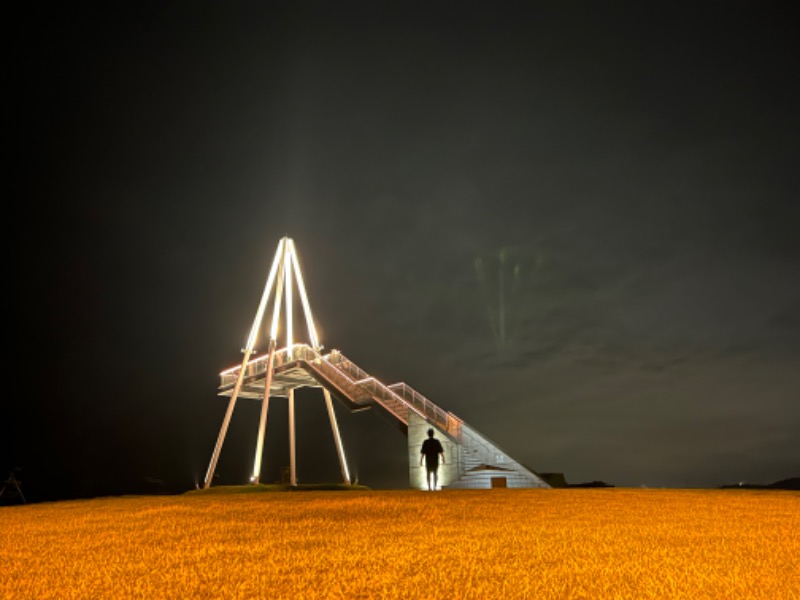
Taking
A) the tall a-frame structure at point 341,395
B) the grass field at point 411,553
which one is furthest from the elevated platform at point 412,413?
the grass field at point 411,553

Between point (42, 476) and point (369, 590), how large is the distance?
59.7 m

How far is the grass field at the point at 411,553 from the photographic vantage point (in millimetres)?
5797

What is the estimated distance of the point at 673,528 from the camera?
9.35m

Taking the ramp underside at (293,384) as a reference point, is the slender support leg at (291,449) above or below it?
below

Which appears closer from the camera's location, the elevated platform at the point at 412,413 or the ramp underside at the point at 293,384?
the elevated platform at the point at 412,413

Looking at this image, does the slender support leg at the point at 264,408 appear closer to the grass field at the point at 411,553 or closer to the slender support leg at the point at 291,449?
the slender support leg at the point at 291,449

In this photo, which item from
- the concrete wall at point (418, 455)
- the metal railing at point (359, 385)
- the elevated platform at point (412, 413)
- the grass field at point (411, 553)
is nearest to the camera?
the grass field at point (411, 553)

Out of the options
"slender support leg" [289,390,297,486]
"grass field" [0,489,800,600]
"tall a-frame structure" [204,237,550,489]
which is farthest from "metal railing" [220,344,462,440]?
"grass field" [0,489,800,600]

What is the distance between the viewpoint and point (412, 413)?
99.0 ft

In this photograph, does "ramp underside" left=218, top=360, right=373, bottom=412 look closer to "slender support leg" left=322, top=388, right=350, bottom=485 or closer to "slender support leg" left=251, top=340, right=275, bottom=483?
"slender support leg" left=322, top=388, right=350, bottom=485

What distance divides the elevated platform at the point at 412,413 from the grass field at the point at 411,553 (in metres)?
14.2

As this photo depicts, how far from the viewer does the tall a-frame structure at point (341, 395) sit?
1123 inches

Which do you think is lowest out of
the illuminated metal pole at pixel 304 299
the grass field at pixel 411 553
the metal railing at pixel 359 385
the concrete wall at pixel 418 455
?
the grass field at pixel 411 553

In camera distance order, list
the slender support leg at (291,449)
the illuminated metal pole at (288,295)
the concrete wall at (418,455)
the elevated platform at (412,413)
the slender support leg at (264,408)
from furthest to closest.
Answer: the illuminated metal pole at (288,295) → the slender support leg at (291,449) → the slender support leg at (264,408) → the concrete wall at (418,455) → the elevated platform at (412,413)
